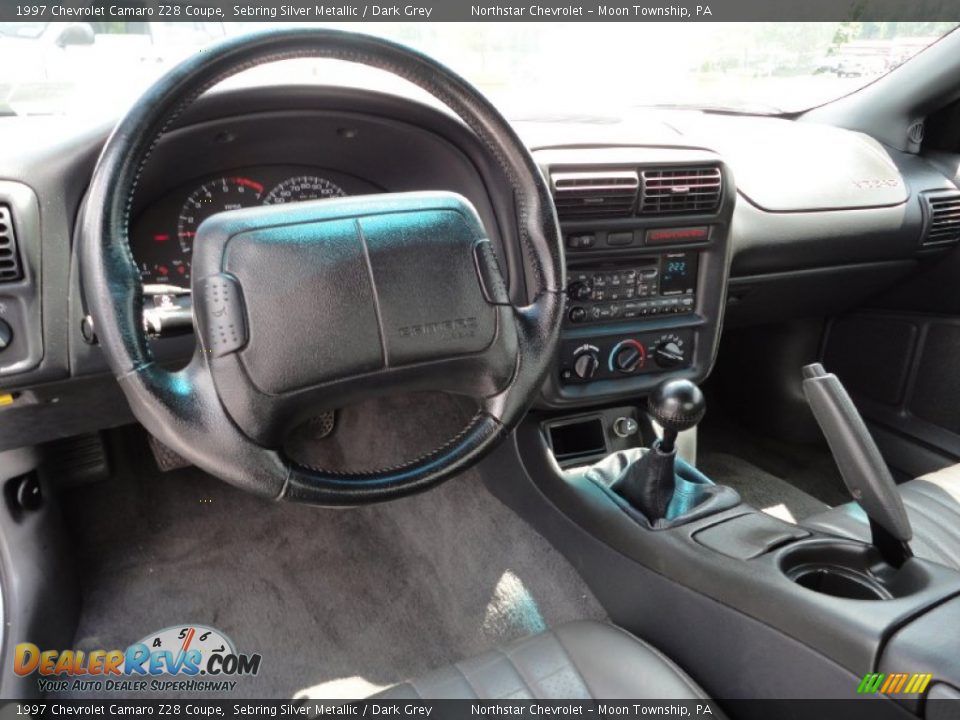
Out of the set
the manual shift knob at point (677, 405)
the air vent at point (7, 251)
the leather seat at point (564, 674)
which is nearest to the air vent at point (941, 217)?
the manual shift knob at point (677, 405)

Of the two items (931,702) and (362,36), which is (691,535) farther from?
(362,36)

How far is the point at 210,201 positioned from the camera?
140 cm

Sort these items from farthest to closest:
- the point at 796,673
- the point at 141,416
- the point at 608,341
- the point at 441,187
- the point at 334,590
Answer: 1. the point at 334,590
2. the point at 608,341
3. the point at 441,187
4. the point at 796,673
5. the point at 141,416

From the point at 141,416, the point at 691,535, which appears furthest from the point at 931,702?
the point at 141,416

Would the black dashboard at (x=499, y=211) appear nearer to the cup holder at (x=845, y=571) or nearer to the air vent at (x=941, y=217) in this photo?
the air vent at (x=941, y=217)

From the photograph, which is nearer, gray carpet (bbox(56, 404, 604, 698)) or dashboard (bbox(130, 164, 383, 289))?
dashboard (bbox(130, 164, 383, 289))

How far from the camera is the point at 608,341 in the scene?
1.65m

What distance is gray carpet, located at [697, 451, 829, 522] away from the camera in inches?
86.4

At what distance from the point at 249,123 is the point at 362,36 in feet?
1.40

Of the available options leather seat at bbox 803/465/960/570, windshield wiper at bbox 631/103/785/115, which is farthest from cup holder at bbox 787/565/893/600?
windshield wiper at bbox 631/103/785/115

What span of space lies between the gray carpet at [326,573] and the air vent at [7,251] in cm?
93

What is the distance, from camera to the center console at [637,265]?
5.05ft

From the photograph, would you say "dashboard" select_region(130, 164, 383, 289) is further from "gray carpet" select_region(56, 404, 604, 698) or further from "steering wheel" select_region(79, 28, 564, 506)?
"gray carpet" select_region(56, 404, 604, 698)

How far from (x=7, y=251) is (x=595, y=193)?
1.05 m
